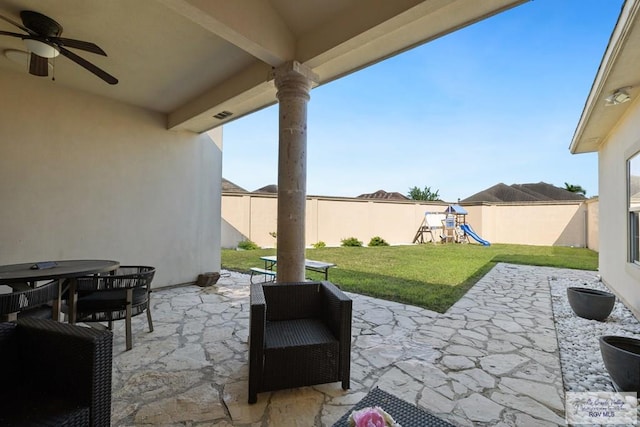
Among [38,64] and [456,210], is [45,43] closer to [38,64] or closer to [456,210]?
[38,64]

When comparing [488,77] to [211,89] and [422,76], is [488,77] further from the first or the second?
[211,89]

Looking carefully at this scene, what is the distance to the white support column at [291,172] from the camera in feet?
9.12

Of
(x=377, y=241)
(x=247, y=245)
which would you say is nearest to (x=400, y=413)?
(x=247, y=245)

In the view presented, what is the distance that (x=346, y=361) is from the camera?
6.71ft

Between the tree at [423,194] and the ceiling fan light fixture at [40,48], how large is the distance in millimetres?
27471

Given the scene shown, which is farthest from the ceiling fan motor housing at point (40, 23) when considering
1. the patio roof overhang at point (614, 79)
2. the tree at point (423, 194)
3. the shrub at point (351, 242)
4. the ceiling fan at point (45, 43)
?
the tree at point (423, 194)

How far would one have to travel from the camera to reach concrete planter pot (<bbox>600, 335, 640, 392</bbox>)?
187 cm

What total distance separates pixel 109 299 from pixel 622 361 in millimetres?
4140

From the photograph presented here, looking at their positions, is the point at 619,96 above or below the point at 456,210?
above

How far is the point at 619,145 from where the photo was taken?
434 cm

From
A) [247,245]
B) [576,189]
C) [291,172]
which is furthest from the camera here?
[576,189]

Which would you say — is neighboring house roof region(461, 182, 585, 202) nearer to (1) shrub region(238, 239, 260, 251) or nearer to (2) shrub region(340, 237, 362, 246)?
(2) shrub region(340, 237, 362, 246)

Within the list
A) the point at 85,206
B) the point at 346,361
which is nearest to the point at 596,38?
the point at 346,361

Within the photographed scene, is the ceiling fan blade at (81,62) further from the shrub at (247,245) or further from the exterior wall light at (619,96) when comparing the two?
the shrub at (247,245)
